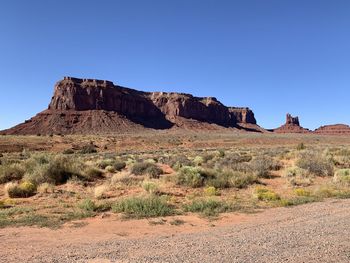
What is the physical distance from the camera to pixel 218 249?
7.62 metres

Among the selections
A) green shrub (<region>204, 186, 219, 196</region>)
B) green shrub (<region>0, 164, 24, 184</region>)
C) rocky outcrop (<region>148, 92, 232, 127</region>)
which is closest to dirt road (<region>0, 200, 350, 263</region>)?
green shrub (<region>204, 186, 219, 196</region>)

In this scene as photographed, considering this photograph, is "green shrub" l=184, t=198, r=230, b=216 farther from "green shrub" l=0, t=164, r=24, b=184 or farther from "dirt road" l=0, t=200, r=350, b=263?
"green shrub" l=0, t=164, r=24, b=184

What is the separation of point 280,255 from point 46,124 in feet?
429

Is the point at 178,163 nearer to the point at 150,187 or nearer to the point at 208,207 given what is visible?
the point at 150,187

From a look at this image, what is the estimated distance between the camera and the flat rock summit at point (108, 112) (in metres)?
130

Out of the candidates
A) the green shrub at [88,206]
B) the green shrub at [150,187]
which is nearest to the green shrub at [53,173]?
the green shrub at [150,187]

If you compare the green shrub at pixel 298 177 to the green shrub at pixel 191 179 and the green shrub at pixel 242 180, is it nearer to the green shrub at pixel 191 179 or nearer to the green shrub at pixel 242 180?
the green shrub at pixel 242 180

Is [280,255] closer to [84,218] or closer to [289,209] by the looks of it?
[289,209]

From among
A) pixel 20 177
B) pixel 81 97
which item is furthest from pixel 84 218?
pixel 81 97

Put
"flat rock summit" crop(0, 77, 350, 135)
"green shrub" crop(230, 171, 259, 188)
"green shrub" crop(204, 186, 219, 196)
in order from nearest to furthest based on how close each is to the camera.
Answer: "green shrub" crop(204, 186, 219, 196)
"green shrub" crop(230, 171, 259, 188)
"flat rock summit" crop(0, 77, 350, 135)

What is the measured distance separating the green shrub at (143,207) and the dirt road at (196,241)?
85 cm

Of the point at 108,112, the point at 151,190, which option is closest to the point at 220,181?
the point at 151,190

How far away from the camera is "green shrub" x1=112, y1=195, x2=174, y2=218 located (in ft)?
37.9

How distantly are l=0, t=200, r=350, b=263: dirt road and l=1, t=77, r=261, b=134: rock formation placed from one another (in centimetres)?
11695
